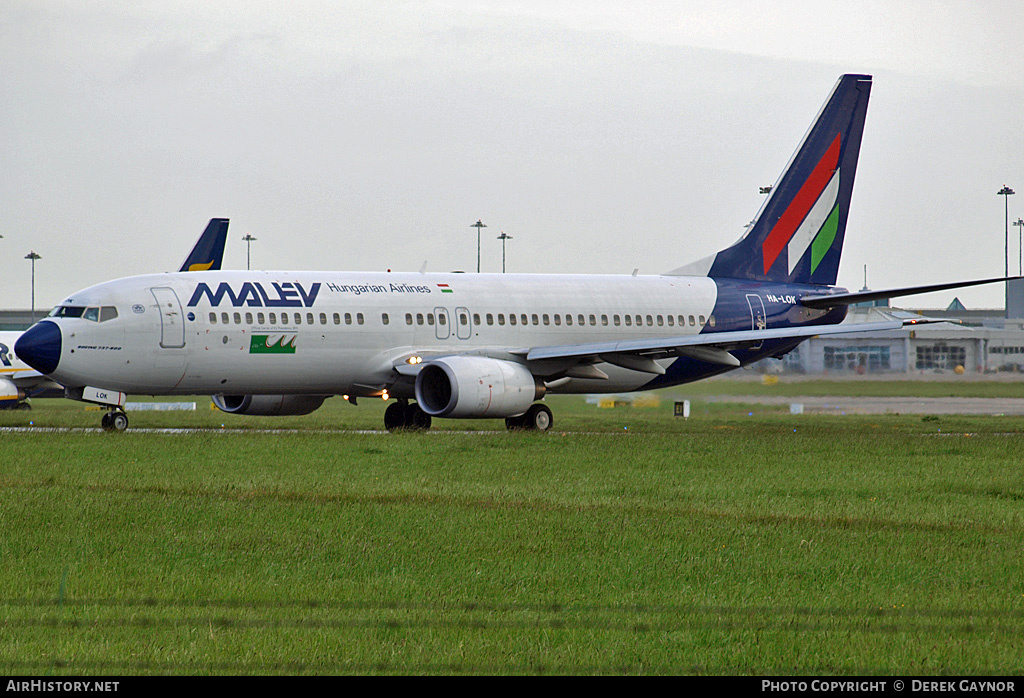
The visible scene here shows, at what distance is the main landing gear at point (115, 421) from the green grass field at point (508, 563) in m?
7.46

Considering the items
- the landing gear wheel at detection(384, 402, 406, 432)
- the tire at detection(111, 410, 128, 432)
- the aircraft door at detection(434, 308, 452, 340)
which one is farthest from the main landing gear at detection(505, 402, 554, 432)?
the tire at detection(111, 410, 128, 432)

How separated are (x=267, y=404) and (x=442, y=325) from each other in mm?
5282

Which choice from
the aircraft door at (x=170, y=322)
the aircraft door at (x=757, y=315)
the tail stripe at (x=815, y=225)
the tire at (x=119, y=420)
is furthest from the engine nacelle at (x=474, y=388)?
the tail stripe at (x=815, y=225)

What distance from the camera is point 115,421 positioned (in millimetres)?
30891

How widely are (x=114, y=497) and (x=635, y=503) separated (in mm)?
6551

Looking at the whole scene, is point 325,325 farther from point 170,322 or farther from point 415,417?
point 415,417

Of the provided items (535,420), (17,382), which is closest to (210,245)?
(17,382)

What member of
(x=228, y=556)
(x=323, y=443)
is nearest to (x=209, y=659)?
(x=228, y=556)

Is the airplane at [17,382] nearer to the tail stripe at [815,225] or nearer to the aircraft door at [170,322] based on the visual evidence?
the aircraft door at [170,322]

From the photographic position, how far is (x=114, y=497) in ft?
53.4

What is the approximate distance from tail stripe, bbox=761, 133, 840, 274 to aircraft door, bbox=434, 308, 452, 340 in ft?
35.0

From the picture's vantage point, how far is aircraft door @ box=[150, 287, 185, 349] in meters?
28.8

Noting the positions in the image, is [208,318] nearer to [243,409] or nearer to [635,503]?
[243,409]

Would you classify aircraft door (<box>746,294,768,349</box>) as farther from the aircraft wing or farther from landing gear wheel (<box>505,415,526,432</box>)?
landing gear wheel (<box>505,415,526,432</box>)
